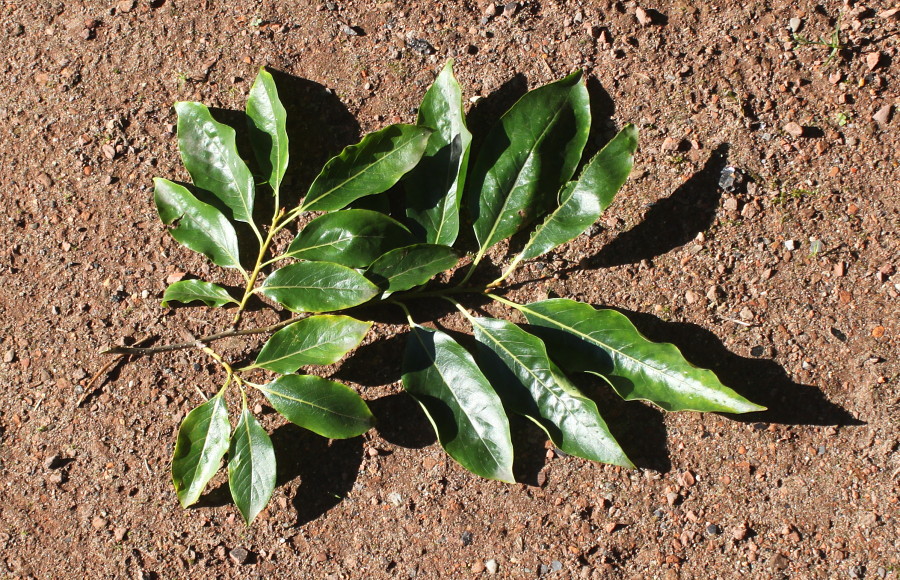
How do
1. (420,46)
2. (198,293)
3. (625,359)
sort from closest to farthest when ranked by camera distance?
(625,359), (198,293), (420,46)

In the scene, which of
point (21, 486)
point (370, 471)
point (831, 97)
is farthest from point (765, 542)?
point (21, 486)

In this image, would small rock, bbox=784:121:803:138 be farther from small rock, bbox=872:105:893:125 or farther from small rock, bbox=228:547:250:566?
small rock, bbox=228:547:250:566

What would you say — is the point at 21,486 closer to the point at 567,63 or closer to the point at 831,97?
the point at 567,63

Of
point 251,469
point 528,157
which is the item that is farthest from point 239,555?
point 528,157

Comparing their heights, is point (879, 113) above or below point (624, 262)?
above

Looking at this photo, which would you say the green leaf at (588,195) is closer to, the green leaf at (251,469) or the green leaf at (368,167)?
the green leaf at (368,167)

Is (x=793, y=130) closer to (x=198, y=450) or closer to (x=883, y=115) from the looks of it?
(x=883, y=115)
